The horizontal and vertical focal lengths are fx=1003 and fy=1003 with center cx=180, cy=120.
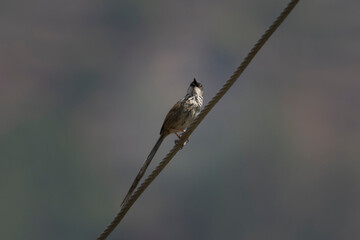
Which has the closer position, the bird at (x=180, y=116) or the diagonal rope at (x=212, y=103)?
the diagonal rope at (x=212, y=103)

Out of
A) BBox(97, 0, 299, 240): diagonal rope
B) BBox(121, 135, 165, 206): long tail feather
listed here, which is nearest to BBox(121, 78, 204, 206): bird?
BBox(121, 135, 165, 206): long tail feather

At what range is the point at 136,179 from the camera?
484 inches

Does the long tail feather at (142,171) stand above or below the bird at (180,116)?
above

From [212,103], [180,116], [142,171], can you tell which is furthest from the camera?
[180,116]

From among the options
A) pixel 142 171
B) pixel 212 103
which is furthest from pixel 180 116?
pixel 212 103

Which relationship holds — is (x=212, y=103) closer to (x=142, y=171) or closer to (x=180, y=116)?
(x=142, y=171)

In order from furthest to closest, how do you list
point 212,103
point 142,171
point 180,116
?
point 180,116 < point 142,171 < point 212,103

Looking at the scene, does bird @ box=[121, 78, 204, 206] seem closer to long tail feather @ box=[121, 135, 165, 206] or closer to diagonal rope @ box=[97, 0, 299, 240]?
long tail feather @ box=[121, 135, 165, 206]

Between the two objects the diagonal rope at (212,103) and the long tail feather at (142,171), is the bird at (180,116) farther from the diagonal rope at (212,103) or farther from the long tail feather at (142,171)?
the diagonal rope at (212,103)

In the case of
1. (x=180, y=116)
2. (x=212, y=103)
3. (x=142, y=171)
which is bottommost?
(x=180, y=116)

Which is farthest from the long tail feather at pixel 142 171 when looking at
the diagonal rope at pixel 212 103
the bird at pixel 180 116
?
the bird at pixel 180 116

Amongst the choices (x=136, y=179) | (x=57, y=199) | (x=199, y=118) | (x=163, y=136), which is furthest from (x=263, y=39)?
(x=57, y=199)

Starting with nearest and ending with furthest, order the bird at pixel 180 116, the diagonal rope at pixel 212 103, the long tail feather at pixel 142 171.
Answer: the diagonal rope at pixel 212 103, the long tail feather at pixel 142 171, the bird at pixel 180 116

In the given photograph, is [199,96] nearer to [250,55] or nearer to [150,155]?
[150,155]
